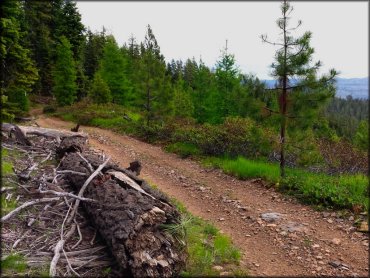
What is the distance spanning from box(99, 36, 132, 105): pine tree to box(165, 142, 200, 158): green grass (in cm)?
1944

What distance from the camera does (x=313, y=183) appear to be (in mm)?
10125

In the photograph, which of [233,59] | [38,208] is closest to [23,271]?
[38,208]

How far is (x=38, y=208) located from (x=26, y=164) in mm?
2676

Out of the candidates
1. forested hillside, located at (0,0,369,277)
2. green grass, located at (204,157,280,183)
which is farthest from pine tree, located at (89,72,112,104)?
green grass, located at (204,157,280,183)

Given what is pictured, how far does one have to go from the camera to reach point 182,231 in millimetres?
6504

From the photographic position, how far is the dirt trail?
672 centimetres

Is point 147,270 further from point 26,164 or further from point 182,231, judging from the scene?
point 26,164

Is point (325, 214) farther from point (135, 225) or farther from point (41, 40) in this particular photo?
Result: point (41, 40)

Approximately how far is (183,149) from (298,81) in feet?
20.5

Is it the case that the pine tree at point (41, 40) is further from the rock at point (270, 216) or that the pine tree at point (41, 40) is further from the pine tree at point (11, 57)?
the rock at point (270, 216)

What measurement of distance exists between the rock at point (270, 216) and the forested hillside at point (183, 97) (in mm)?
2655

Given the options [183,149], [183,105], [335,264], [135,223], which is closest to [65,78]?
[183,105]

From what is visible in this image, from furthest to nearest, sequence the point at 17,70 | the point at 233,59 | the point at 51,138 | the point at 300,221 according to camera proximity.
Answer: the point at 233,59, the point at 17,70, the point at 51,138, the point at 300,221

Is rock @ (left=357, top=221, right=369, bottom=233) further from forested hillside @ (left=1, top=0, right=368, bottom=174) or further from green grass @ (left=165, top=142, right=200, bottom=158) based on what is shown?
green grass @ (left=165, top=142, right=200, bottom=158)
